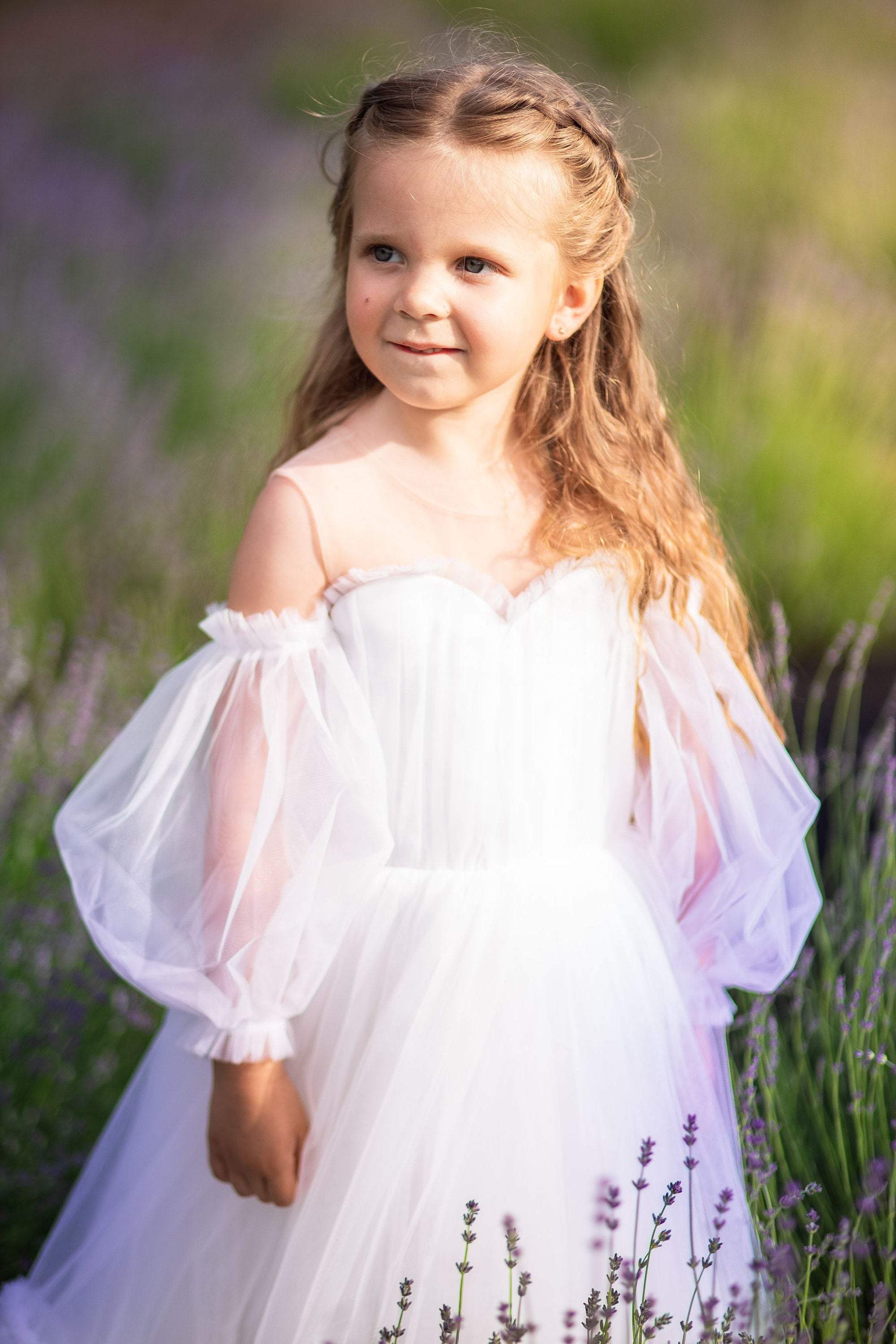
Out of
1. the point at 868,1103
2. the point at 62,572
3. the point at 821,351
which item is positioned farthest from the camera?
the point at 821,351

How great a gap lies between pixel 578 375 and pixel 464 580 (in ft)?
1.12

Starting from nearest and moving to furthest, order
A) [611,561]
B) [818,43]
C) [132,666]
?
[611,561], [132,666], [818,43]

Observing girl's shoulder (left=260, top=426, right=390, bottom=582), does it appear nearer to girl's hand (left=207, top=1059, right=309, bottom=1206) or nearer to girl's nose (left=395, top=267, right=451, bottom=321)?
girl's nose (left=395, top=267, right=451, bottom=321)

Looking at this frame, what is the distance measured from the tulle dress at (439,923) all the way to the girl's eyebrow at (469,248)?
0.23m

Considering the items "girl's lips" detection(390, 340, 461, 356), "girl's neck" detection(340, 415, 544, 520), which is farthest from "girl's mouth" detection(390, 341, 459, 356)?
"girl's neck" detection(340, 415, 544, 520)

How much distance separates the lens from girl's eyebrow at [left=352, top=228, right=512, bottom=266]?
3.90 ft

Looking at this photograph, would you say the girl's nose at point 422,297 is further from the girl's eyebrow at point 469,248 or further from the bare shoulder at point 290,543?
the bare shoulder at point 290,543

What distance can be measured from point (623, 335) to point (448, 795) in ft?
1.99

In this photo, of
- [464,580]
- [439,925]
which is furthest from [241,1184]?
[464,580]

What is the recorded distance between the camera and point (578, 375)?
4.81ft

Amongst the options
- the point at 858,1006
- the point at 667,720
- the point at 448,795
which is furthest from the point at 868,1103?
the point at 448,795

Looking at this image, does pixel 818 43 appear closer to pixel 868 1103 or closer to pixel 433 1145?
pixel 868 1103

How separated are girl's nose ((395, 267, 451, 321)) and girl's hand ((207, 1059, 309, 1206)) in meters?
0.75

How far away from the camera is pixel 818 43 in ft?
12.6
